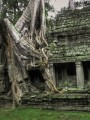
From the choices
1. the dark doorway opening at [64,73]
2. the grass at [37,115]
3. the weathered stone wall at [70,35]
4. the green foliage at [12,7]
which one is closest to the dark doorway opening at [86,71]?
the dark doorway opening at [64,73]

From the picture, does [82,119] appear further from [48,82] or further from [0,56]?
[0,56]

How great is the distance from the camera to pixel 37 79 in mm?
14555

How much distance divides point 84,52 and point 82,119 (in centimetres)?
438

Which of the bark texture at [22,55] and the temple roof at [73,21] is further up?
the temple roof at [73,21]

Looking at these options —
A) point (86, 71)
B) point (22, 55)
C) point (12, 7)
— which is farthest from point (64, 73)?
point (12, 7)

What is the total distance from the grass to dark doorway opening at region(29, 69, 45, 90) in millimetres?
2582

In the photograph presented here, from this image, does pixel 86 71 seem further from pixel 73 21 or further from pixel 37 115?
pixel 37 115

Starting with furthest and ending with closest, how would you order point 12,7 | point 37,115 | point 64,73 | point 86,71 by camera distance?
1. point 12,7
2. point 64,73
3. point 86,71
4. point 37,115

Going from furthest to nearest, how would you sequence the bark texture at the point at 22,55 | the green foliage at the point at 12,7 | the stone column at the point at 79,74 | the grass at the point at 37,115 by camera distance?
the green foliage at the point at 12,7
the stone column at the point at 79,74
the bark texture at the point at 22,55
the grass at the point at 37,115

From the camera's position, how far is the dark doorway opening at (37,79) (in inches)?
561

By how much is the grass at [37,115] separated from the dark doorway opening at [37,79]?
2582mm

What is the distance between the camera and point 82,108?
1049cm

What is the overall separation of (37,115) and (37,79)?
4.07 metres

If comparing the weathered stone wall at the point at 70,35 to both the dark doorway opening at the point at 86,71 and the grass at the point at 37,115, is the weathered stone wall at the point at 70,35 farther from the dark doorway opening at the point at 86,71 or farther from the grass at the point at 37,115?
the grass at the point at 37,115
